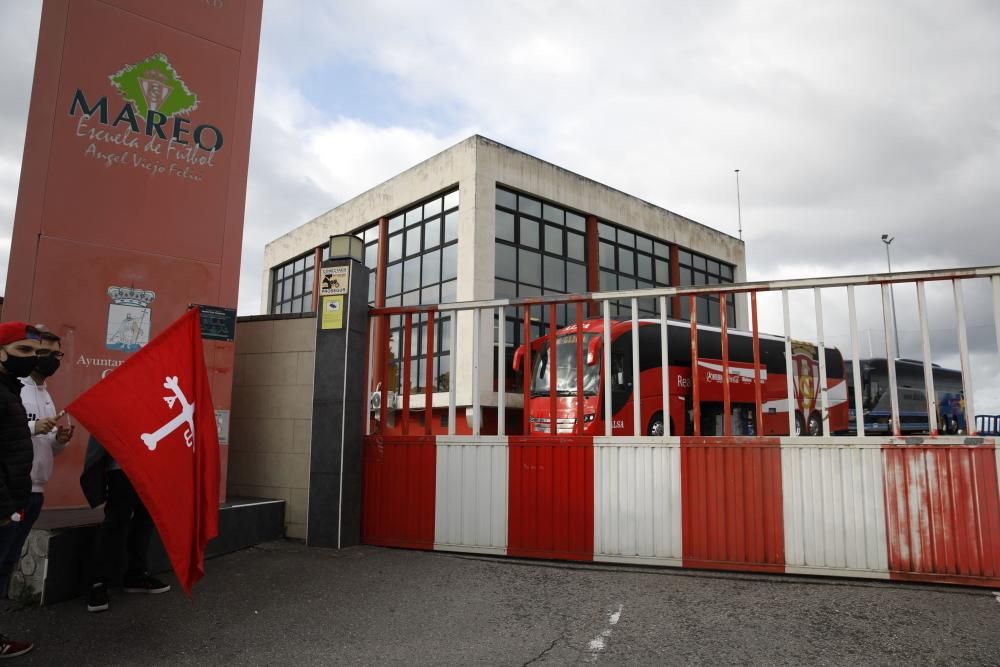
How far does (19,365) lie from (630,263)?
74.0ft

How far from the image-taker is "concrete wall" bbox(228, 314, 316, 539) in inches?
290

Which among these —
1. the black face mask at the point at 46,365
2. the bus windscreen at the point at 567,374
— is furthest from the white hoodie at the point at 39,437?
the bus windscreen at the point at 567,374

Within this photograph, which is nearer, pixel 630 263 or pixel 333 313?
pixel 333 313

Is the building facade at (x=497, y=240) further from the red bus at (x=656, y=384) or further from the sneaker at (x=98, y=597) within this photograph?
the sneaker at (x=98, y=597)

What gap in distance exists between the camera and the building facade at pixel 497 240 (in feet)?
67.0

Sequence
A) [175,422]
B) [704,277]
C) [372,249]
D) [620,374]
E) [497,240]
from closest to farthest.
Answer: [175,422], [620,374], [497,240], [372,249], [704,277]

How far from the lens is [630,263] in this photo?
25000mm

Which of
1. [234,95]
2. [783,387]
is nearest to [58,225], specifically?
[234,95]

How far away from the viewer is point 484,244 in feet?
66.5

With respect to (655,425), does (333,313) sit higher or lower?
higher

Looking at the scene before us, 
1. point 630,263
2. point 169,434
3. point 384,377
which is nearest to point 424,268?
point 630,263

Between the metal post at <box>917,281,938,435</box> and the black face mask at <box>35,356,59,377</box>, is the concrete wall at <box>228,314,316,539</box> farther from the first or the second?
the metal post at <box>917,281,938,435</box>

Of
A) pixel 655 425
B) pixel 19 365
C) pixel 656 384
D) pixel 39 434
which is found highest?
pixel 656 384

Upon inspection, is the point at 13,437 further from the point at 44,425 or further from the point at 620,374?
the point at 620,374
